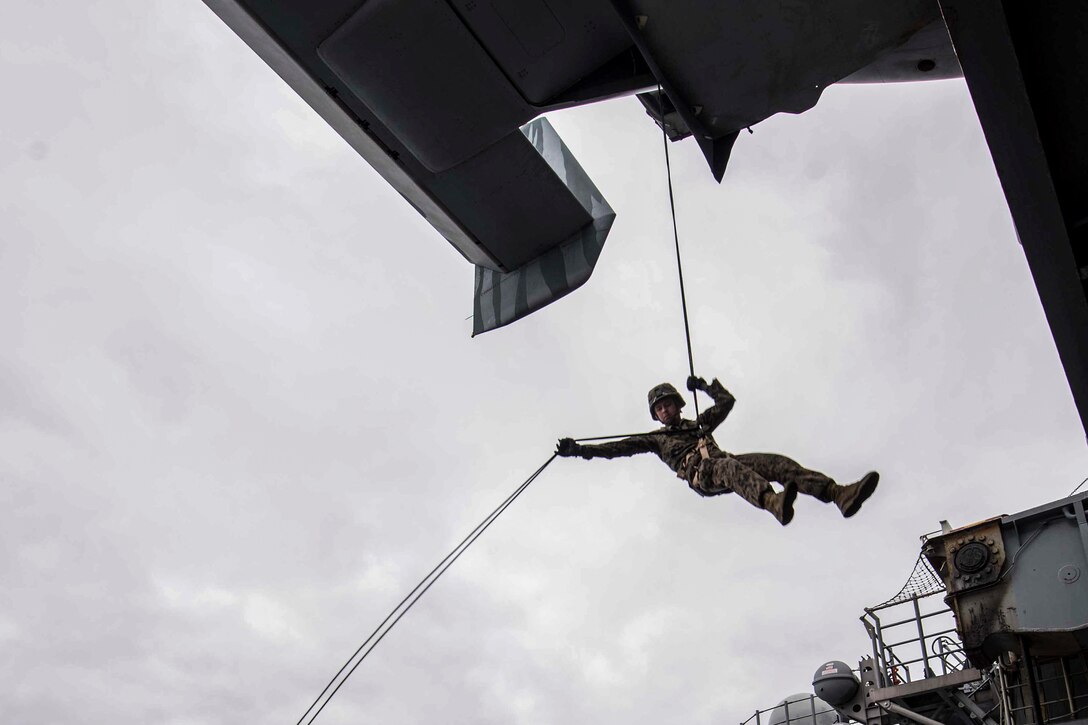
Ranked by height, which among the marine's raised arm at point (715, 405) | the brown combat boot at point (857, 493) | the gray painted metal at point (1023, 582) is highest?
the gray painted metal at point (1023, 582)

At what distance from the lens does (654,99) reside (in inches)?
306

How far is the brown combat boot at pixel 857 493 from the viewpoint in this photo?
5.65 meters

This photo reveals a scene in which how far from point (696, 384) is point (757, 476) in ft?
3.36

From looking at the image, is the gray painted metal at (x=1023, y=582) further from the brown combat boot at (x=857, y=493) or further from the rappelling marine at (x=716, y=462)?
the brown combat boot at (x=857, y=493)

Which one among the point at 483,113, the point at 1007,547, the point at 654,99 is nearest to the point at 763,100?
the point at 654,99

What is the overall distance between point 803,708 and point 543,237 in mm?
17746

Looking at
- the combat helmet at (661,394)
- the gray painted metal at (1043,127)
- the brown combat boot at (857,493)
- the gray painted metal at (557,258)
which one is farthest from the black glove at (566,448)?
the gray painted metal at (1043,127)

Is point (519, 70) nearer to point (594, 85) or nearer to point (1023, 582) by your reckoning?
point (594, 85)

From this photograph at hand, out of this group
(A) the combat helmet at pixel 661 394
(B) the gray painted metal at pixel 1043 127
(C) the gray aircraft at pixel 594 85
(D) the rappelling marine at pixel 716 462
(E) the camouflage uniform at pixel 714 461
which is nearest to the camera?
(B) the gray painted metal at pixel 1043 127

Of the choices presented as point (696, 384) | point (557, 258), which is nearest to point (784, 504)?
point (696, 384)

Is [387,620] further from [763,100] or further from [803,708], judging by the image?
[803,708]

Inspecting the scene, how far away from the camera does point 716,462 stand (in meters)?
7.15

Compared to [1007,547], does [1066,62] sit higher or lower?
lower

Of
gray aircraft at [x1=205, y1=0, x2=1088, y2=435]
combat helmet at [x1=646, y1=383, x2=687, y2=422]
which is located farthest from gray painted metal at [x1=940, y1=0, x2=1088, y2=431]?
combat helmet at [x1=646, y1=383, x2=687, y2=422]
